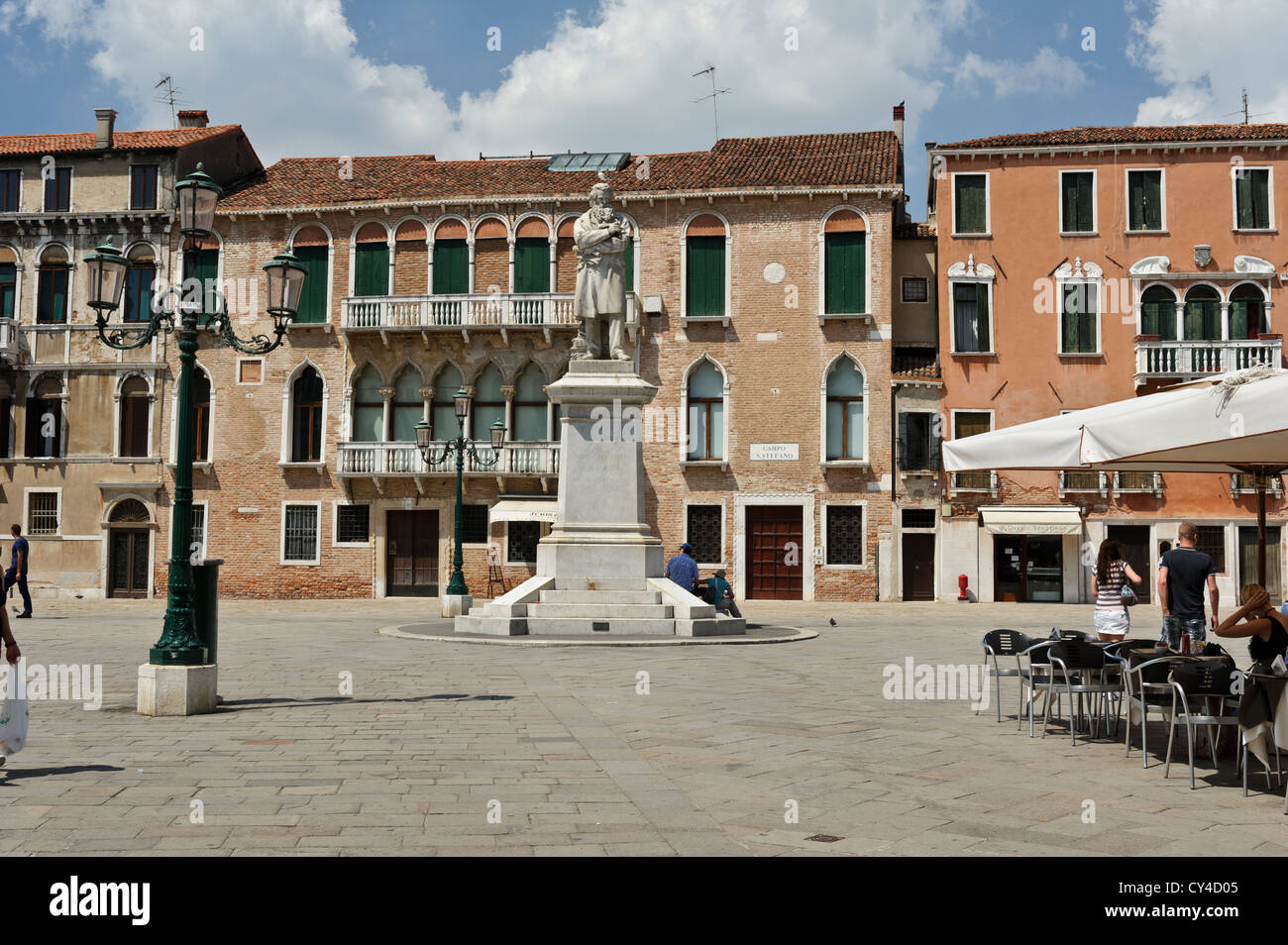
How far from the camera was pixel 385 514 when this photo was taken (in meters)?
32.7

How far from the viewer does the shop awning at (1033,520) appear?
98.1 feet

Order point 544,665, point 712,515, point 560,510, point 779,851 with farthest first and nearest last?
point 712,515 → point 560,510 → point 544,665 → point 779,851

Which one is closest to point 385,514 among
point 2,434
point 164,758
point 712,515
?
point 712,515

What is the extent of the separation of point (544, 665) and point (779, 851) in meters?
7.94

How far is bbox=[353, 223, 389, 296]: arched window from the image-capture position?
33.5 metres

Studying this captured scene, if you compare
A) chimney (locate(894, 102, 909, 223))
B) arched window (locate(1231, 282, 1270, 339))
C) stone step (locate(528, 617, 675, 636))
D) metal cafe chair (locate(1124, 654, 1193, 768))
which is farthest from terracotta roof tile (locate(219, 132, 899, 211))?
metal cafe chair (locate(1124, 654, 1193, 768))

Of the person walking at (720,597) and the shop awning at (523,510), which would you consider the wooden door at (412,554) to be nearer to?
the shop awning at (523,510)

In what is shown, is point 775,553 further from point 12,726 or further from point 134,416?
point 12,726

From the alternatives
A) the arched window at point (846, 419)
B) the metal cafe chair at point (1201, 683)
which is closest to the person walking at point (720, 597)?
the metal cafe chair at point (1201, 683)

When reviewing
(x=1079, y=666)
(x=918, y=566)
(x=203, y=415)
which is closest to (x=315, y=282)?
(x=203, y=415)

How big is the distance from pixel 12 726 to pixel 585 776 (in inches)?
125

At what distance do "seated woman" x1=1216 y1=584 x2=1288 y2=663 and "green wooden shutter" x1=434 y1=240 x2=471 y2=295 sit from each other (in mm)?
28365

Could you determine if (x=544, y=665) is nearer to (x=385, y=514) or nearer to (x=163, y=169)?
(x=385, y=514)

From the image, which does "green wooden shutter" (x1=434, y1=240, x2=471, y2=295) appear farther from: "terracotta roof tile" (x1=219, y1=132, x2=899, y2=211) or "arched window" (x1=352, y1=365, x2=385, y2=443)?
"arched window" (x1=352, y1=365, x2=385, y2=443)
